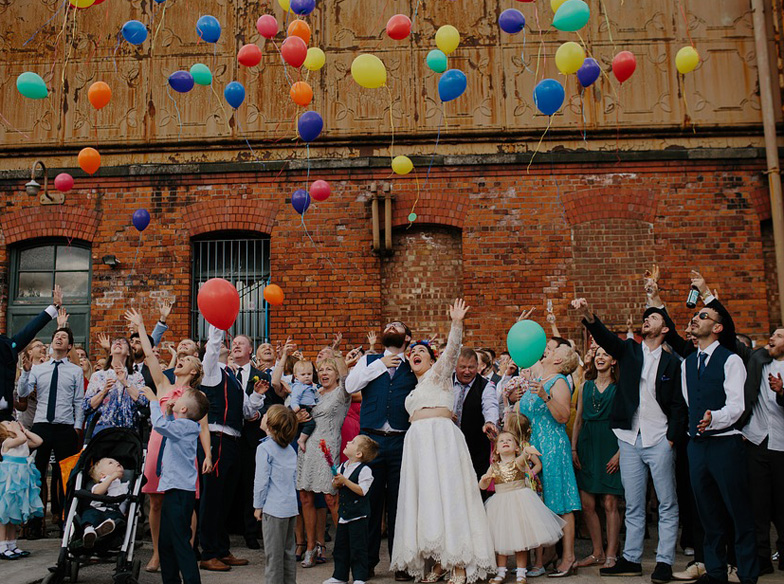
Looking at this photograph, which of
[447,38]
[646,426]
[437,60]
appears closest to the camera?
[646,426]

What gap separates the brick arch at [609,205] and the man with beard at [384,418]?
517cm

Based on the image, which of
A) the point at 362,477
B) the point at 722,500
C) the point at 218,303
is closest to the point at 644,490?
the point at 722,500

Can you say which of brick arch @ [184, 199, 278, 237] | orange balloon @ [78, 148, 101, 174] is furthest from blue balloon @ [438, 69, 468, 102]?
orange balloon @ [78, 148, 101, 174]

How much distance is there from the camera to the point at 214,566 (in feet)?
21.6

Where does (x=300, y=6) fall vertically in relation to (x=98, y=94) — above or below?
above

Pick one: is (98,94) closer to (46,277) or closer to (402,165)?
(46,277)

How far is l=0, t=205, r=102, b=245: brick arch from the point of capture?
1120cm

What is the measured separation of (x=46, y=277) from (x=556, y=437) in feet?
27.3

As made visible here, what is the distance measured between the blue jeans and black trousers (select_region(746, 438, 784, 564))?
104cm

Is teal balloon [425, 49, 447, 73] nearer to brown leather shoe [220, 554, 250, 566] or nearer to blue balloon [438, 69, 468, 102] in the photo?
blue balloon [438, 69, 468, 102]

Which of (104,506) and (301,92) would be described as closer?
(104,506)

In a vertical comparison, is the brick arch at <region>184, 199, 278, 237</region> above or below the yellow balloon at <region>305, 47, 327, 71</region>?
below

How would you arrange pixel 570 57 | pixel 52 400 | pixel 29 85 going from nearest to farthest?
pixel 52 400
pixel 570 57
pixel 29 85

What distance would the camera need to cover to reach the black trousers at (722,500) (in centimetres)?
554
